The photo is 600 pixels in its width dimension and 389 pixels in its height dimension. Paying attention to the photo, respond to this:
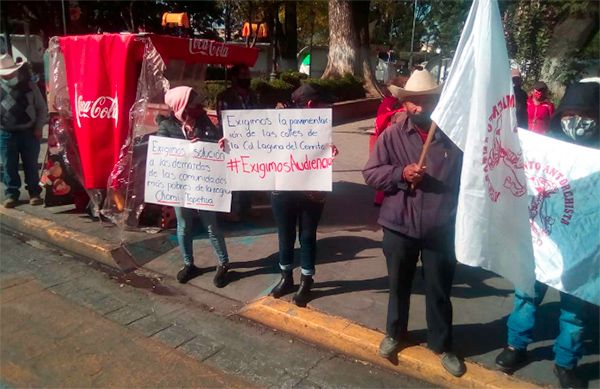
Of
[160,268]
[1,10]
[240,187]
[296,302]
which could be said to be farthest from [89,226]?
[1,10]

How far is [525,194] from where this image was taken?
307cm

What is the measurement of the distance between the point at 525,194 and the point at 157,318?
296 cm

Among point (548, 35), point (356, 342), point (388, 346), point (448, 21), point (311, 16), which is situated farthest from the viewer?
point (311, 16)

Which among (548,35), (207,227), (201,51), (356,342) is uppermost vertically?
(548,35)

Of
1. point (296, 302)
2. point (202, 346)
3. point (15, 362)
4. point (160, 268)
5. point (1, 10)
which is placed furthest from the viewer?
point (1, 10)

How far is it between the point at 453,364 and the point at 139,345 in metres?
2.22

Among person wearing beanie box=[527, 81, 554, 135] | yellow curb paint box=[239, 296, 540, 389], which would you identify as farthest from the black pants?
person wearing beanie box=[527, 81, 554, 135]

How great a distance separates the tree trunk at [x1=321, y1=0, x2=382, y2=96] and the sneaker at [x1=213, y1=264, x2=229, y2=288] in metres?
14.4

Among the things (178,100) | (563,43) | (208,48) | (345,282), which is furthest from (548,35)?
(178,100)

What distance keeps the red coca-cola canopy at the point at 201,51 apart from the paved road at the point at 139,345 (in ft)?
7.80

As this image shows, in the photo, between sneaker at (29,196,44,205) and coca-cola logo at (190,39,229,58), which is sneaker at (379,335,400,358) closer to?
coca-cola logo at (190,39,229,58)

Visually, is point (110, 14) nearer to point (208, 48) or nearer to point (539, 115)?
point (208, 48)

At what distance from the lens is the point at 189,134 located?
475 centimetres

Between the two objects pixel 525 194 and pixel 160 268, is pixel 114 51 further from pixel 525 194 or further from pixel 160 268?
pixel 525 194
